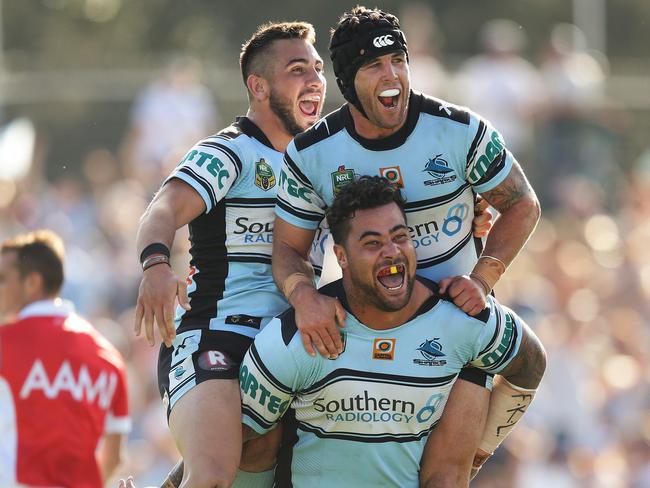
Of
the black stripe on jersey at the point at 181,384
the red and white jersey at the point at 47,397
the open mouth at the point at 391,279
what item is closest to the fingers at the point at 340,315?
the open mouth at the point at 391,279

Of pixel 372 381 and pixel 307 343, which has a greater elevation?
pixel 307 343

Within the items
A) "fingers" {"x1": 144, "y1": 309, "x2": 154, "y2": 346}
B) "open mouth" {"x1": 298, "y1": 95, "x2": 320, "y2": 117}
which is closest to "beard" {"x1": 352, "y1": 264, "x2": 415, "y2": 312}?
"fingers" {"x1": 144, "y1": 309, "x2": 154, "y2": 346}

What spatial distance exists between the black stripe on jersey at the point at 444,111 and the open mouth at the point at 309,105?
74 cm

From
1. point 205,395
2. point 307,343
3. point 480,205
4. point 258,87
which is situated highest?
point 258,87

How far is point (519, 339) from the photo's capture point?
6.21m

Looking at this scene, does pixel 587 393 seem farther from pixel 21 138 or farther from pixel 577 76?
pixel 21 138

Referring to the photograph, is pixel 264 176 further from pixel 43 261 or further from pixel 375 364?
pixel 43 261

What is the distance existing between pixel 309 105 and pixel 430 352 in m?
1.35

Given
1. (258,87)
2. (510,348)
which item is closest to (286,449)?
(510,348)

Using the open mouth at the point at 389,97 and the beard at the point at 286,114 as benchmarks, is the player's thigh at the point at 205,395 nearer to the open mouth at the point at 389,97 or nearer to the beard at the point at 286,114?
the beard at the point at 286,114

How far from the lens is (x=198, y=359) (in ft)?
20.3

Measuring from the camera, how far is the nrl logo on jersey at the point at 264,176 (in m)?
6.38

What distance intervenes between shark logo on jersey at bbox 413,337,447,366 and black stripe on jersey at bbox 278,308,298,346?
1.76 ft

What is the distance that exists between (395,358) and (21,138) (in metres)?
9.77
